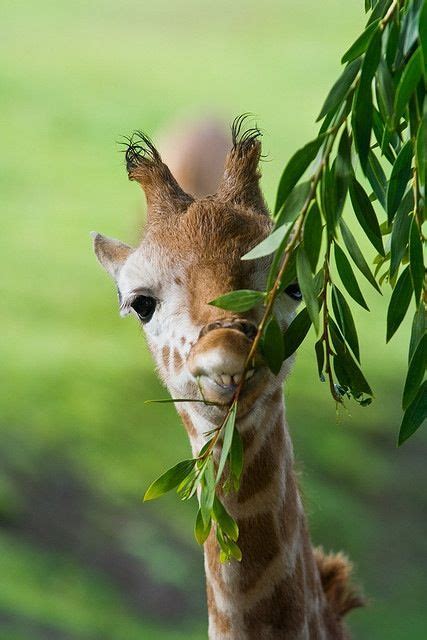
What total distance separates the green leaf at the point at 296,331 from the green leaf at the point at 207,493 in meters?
0.14

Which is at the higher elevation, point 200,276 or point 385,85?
point 385,85

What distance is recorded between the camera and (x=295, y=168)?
3.19 ft

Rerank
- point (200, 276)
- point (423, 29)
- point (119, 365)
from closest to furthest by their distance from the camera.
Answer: point (423, 29)
point (200, 276)
point (119, 365)

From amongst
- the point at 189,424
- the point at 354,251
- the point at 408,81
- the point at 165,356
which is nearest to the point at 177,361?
the point at 165,356

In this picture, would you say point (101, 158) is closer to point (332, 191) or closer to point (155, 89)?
point (155, 89)

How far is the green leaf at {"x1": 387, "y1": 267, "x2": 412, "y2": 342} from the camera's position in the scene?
112cm

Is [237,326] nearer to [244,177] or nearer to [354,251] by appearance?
[354,251]

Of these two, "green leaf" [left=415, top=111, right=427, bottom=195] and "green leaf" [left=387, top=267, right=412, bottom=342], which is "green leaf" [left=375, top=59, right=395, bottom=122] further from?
"green leaf" [left=387, top=267, right=412, bottom=342]

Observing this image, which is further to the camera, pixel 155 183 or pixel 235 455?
pixel 155 183

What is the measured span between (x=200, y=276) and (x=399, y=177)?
0.28 m

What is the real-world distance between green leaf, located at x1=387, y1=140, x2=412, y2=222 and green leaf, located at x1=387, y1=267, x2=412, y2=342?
0.09 metres

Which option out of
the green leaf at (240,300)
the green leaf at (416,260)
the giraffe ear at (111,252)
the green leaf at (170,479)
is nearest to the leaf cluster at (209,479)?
the green leaf at (170,479)

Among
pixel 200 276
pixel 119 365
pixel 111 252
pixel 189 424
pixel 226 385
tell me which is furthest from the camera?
pixel 119 365

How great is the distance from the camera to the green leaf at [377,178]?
1.18m
